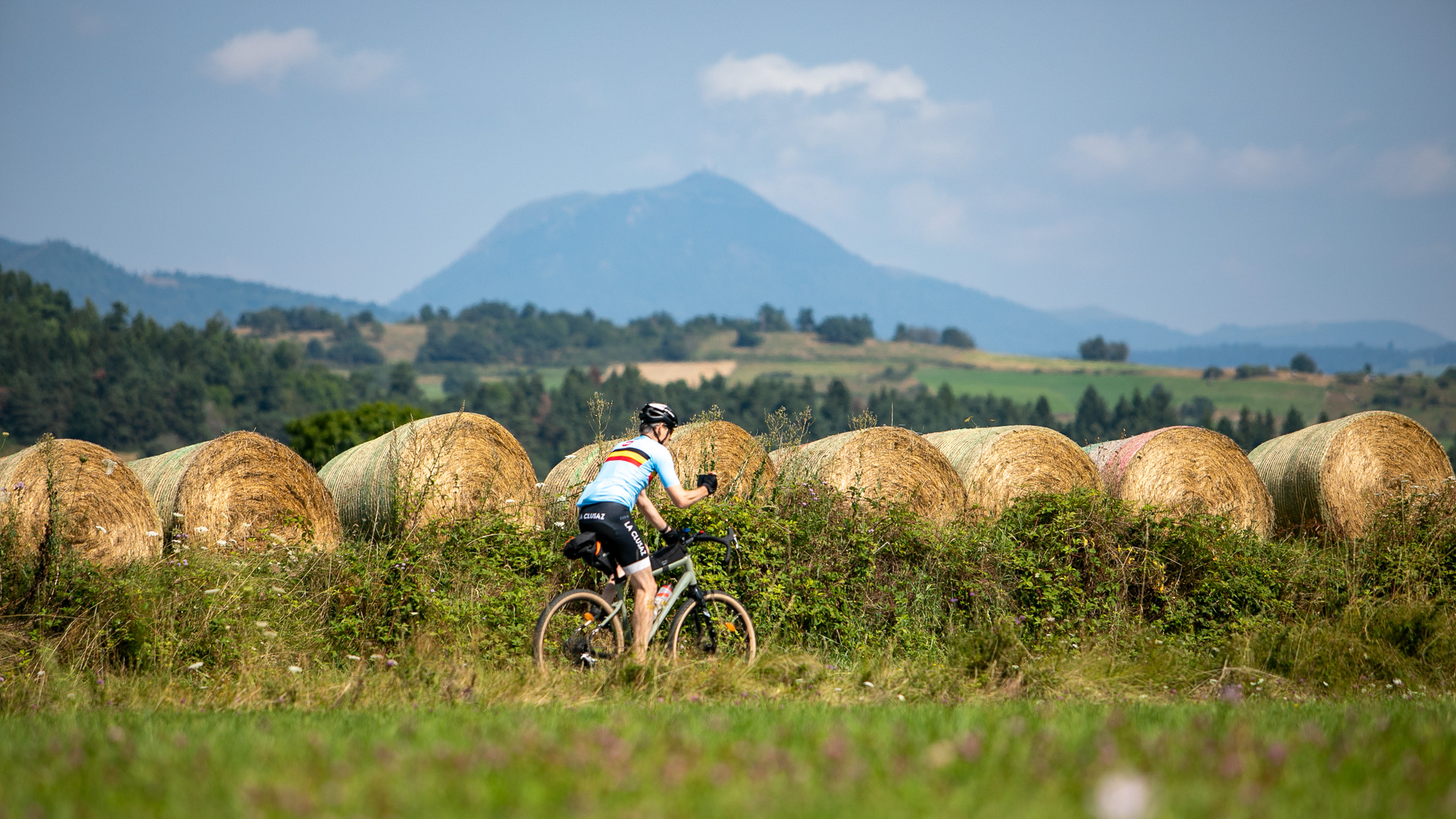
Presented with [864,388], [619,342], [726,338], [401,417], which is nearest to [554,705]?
[401,417]

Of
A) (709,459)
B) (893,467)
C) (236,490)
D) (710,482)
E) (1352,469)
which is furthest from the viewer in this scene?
(1352,469)

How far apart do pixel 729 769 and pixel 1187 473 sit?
39.5 ft

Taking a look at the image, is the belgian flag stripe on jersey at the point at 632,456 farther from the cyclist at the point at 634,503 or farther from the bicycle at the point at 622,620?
the bicycle at the point at 622,620

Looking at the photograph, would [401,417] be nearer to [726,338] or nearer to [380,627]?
[380,627]

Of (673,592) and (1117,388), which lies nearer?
(673,592)

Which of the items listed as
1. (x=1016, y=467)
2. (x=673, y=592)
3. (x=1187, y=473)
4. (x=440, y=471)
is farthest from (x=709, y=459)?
(x=1187, y=473)

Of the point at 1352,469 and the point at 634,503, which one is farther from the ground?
the point at 634,503

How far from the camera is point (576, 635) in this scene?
7.96 meters

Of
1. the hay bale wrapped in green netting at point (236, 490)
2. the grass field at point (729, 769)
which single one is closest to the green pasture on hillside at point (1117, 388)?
the hay bale wrapped in green netting at point (236, 490)

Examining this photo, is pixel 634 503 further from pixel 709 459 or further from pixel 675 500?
pixel 709 459

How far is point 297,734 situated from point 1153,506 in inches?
347

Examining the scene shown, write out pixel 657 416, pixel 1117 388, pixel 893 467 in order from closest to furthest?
pixel 657 416 → pixel 893 467 → pixel 1117 388

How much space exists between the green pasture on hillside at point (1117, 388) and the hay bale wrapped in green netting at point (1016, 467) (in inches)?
3192

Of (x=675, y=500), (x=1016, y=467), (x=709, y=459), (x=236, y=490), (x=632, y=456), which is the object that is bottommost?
(x=236, y=490)
